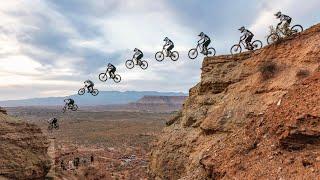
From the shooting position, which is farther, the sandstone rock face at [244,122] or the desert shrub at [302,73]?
the desert shrub at [302,73]

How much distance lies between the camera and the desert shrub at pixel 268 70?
20.9 metres

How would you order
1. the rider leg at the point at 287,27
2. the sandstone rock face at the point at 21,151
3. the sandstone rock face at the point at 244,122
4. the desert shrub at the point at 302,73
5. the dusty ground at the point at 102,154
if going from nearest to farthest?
the sandstone rock face at the point at 244,122 → the desert shrub at the point at 302,73 → the sandstone rock face at the point at 21,151 → the rider leg at the point at 287,27 → the dusty ground at the point at 102,154

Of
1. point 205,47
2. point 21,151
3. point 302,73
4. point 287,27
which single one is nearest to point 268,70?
point 302,73

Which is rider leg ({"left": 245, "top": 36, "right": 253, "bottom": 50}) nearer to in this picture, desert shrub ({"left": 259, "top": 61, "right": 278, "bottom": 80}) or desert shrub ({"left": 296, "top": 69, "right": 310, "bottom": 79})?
desert shrub ({"left": 259, "top": 61, "right": 278, "bottom": 80})

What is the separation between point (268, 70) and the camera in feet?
69.1

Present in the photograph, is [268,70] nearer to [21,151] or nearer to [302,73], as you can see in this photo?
[302,73]

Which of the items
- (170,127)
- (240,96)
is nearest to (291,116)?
(240,96)

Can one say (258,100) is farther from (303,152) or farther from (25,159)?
(25,159)

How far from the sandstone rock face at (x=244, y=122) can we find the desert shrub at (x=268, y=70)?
18 centimetres

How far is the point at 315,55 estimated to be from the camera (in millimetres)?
19359

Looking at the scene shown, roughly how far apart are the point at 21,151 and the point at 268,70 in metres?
13.3

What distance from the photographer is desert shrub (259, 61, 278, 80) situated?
20.9 metres

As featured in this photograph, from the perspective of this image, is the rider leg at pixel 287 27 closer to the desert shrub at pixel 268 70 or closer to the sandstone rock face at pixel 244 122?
the sandstone rock face at pixel 244 122

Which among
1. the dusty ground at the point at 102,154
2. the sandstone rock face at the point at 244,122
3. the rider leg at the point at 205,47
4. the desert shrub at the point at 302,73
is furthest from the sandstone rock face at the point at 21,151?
the desert shrub at the point at 302,73
